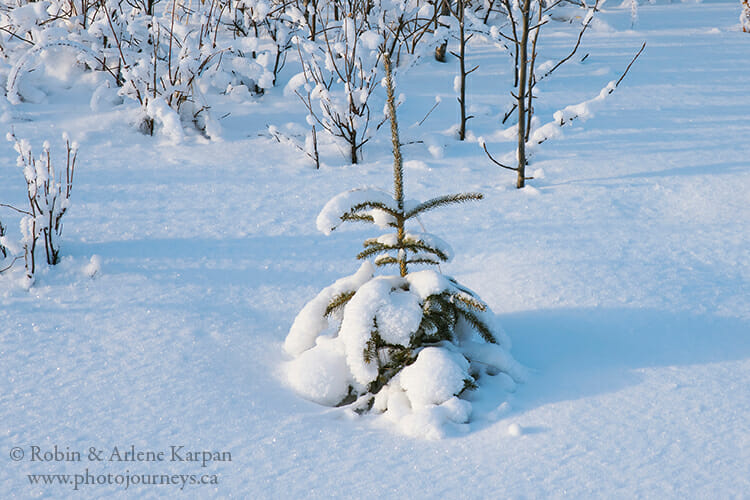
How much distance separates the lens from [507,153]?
13.7 ft

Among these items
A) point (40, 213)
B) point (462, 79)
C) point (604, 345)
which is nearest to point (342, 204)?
point (604, 345)

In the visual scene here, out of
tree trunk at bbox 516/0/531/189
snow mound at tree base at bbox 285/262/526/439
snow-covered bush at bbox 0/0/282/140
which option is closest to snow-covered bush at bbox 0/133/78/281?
snow-covered bush at bbox 0/0/282/140

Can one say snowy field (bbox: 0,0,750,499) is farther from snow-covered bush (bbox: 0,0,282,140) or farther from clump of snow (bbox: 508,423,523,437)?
snow-covered bush (bbox: 0,0,282,140)

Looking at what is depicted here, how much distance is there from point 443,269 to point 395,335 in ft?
3.02

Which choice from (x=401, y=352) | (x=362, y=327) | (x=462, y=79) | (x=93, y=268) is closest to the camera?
(x=362, y=327)

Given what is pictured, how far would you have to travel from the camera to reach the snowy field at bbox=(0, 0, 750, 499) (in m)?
1.89

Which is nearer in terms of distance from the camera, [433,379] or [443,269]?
[433,379]

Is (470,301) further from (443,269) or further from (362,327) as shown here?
(443,269)

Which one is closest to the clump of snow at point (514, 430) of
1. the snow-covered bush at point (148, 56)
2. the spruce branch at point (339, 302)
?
the spruce branch at point (339, 302)

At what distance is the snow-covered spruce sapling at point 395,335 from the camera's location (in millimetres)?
2109

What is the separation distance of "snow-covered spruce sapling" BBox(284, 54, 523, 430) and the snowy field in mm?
94

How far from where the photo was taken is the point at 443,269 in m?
3.01

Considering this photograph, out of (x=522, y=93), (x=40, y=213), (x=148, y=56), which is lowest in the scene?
(x=40, y=213)

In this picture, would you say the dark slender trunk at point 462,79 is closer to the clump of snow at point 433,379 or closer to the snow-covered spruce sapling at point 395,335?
the snow-covered spruce sapling at point 395,335
